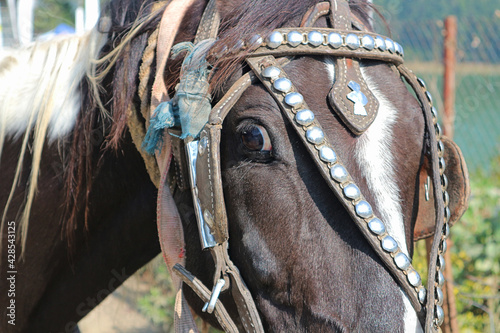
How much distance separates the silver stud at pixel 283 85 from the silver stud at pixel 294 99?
0.7 inches

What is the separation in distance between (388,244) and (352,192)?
0.14 metres

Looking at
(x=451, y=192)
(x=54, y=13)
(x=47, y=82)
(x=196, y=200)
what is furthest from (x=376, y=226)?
(x=54, y=13)

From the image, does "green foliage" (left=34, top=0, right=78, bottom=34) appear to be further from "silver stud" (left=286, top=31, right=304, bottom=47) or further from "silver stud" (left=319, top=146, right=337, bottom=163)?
"silver stud" (left=319, top=146, right=337, bottom=163)

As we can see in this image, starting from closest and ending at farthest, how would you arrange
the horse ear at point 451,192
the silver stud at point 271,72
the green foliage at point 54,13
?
the silver stud at point 271,72 → the horse ear at point 451,192 → the green foliage at point 54,13

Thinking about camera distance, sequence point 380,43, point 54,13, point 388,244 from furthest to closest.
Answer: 1. point 54,13
2. point 380,43
3. point 388,244

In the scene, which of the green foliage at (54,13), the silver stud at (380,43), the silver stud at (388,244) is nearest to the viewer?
the silver stud at (388,244)

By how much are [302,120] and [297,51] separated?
0.21 metres

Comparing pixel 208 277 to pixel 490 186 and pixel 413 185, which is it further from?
pixel 490 186

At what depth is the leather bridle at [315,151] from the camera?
1.18 metres

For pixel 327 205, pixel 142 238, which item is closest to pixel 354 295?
pixel 327 205

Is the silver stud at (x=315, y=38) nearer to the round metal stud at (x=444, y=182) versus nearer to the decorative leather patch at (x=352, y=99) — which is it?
the decorative leather patch at (x=352, y=99)

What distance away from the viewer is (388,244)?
1171 millimetres

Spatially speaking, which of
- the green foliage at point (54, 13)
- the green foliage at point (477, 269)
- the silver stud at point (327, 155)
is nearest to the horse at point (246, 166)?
the silver stud at point (327, 155)

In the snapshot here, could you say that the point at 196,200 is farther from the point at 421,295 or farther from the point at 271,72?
the point at 421,295
